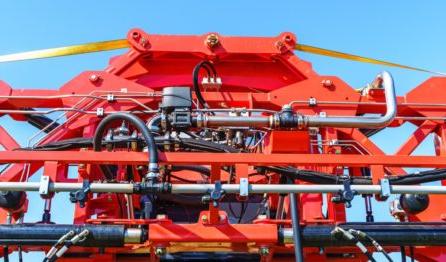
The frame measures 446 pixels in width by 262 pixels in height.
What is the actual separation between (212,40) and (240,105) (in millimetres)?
651

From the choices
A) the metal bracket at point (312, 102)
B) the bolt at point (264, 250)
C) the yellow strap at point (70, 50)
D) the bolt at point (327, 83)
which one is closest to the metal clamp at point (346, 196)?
the bolt at point (264, 250)

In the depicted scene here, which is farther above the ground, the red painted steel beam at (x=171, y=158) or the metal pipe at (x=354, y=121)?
the metal pipe at (x=354, y=121)

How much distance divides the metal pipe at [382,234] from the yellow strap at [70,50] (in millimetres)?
2291

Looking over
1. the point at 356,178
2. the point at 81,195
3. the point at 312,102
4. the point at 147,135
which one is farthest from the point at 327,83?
the point at 81,195

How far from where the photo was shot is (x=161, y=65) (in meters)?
4.57

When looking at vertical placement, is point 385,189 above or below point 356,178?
below

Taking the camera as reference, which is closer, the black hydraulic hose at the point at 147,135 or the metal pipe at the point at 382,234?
the black hydraulic hose at the point at 147,135

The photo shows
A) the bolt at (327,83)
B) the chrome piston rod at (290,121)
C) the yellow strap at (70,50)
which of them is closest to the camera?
the chrome piston rod at (290,121)

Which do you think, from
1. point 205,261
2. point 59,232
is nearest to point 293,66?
point 205,261

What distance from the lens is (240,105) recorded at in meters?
4.00

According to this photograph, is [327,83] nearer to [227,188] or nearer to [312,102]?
[312,102]

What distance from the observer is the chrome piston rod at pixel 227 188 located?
2.68 metres

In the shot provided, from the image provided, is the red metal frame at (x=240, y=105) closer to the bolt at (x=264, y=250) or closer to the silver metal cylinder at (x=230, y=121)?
the bolt at (x=264, y=250)

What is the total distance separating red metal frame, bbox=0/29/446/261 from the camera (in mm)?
2820
